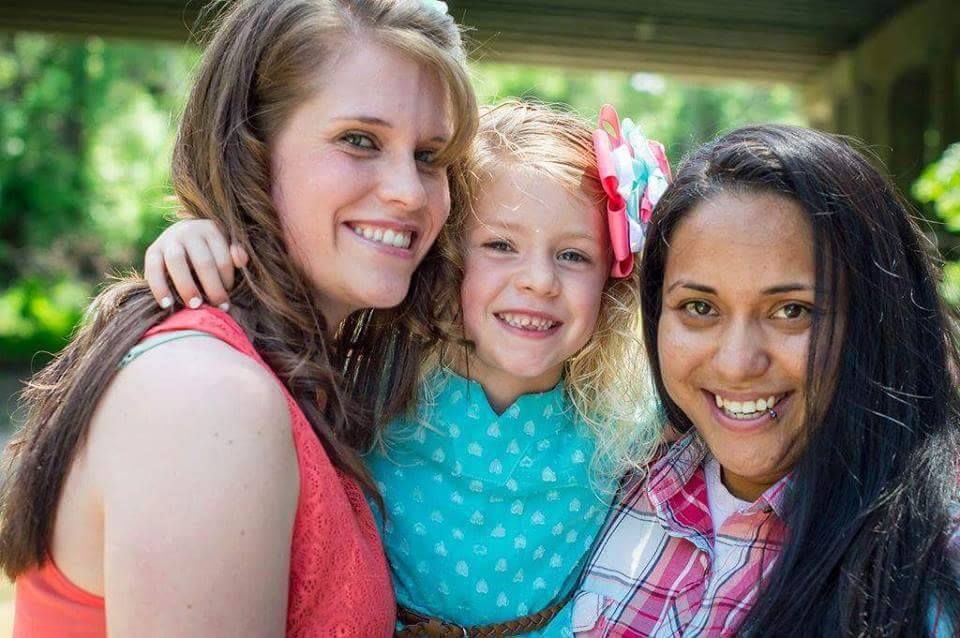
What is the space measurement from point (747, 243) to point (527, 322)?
0.72 meters

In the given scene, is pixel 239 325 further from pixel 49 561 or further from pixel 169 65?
pixel 169 65

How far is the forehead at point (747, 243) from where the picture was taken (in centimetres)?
206

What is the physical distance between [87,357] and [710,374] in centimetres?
124

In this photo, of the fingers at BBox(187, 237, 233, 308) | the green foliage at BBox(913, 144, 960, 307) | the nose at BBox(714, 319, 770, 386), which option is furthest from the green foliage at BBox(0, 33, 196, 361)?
the nose at BBox(714, 319, 770, 386)

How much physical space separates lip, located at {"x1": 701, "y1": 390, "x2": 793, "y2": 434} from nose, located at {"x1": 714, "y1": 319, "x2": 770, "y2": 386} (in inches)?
2.2

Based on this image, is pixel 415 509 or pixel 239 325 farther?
pixel 415 509

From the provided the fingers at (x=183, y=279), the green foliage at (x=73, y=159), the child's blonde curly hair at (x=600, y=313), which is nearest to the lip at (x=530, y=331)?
the child's blonde curly hair at (x=600, y=313)

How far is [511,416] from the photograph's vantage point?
9.00 feet

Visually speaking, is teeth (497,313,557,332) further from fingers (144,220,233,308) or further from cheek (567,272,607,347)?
fingers (144,220,233,308)

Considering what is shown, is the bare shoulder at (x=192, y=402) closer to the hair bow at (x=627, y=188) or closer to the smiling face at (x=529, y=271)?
the smiling face at (x=529, y=271)

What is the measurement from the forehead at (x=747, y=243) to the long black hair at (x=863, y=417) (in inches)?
1.1

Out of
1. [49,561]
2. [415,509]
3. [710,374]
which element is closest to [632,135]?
[710,374]

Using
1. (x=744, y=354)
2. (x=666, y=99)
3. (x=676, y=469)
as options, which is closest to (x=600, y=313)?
(x=676, y=469)

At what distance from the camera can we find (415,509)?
2660mm
